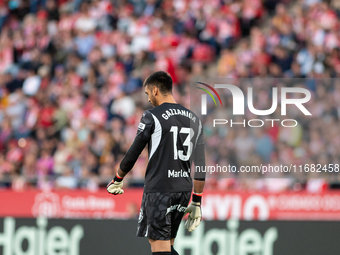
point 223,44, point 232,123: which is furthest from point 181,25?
point 232,123

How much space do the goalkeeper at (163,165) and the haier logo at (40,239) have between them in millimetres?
2059

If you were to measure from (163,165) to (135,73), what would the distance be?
7733mm

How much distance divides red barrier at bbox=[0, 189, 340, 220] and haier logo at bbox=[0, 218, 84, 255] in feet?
9.08

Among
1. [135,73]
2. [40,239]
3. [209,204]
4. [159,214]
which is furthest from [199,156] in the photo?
[135,73]

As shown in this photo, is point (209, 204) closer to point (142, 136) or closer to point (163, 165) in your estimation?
point (163, 165)

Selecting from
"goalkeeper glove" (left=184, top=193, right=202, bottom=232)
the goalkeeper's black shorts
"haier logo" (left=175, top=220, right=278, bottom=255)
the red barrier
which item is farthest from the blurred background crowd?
the goalkeeper's black shorts

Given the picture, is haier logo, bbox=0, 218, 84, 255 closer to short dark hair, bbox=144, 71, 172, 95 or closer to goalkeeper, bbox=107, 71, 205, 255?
goalkeeper, bbox=107, 71, 205, 255

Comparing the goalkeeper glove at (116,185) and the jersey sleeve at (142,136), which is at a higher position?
the jersey sleeve at (142,136)

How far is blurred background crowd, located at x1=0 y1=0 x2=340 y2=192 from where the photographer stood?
8289mm

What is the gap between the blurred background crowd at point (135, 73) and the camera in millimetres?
8289

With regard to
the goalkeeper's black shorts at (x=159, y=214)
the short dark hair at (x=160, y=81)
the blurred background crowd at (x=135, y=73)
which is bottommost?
the goalkeeper's black shorts at (x=159, y=214)

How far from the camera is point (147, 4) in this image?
13477 millimetres

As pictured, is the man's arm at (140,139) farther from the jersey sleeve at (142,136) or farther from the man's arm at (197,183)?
the man's arm at (197,183)

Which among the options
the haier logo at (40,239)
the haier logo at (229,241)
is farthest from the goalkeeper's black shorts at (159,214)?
the haier logo at (40,239)
